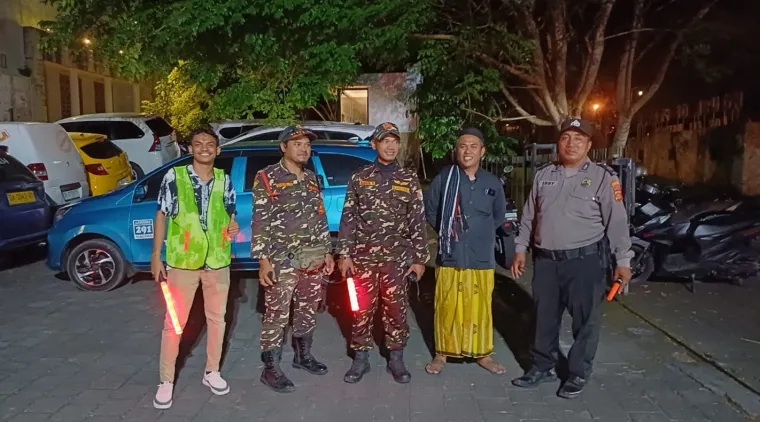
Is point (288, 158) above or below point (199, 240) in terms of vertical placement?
above

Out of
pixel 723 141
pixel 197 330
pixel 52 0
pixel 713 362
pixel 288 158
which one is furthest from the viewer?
pixel 723 141

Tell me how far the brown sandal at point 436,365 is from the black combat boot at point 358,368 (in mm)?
472

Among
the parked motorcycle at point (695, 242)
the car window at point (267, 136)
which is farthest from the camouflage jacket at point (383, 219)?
the car window at point (267, 136)

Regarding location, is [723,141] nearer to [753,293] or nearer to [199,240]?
[753,293]

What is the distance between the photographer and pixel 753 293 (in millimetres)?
7051

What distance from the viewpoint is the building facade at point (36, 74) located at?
1839 cm

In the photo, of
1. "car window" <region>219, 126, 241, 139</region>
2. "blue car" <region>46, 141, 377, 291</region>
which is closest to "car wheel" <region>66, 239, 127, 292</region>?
"blue car" <region>46, 141, 377, 291</region>

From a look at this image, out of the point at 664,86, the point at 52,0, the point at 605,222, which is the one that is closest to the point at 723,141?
the point at 664,86

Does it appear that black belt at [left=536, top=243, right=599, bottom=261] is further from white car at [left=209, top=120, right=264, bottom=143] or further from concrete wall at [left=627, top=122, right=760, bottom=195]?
white car at [left=209, top=120, right=264, bottom=143]

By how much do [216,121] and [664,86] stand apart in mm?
10814

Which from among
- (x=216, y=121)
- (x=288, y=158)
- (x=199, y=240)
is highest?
(x=216, y=121)

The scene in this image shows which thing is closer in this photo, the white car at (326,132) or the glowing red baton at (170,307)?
the glowing red baton at (170,307)

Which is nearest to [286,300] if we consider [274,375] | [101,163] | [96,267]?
[274,375]

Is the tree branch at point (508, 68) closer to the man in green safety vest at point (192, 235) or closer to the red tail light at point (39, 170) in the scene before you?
the red tail light at point (39, 170)
